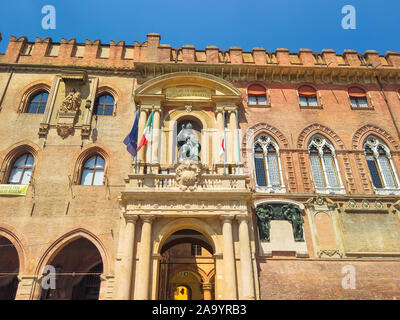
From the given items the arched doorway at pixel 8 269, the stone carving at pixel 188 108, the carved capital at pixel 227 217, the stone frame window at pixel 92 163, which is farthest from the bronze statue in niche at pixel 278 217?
the arched doorway at pixel 8 269

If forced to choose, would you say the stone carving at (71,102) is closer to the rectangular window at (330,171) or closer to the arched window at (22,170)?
the arched window at (22,170)

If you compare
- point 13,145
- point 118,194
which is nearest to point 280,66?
point 118,194

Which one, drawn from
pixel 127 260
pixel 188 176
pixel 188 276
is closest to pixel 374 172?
pixel 188 176

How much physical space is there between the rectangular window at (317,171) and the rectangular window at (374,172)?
260 cm

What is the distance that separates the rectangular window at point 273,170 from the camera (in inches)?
572

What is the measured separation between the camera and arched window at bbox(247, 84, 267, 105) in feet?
55.3

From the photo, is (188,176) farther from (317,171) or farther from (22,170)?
(22,170)

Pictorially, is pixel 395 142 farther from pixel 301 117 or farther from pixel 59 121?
pixel 59 121

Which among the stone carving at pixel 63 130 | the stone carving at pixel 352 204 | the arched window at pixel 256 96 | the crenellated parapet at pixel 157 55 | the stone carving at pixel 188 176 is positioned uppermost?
the crenellated parapet at pixel 157 55

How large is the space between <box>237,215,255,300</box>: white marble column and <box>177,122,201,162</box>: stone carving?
3715 mm

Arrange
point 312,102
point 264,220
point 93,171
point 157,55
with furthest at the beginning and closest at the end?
1. point 157,55
2. point 312,102
3. point 93,171
4. point 264,220

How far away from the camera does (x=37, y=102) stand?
1627cm

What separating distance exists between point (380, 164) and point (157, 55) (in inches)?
546

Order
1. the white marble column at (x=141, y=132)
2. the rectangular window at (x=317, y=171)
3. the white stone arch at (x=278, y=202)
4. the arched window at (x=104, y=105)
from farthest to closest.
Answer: the arched window at (x=104, y=105) → the rectangular window at (x=317, y=171) → the white marble column at (x=141, y=132) → the white stone arch at (x=278, y=202)
